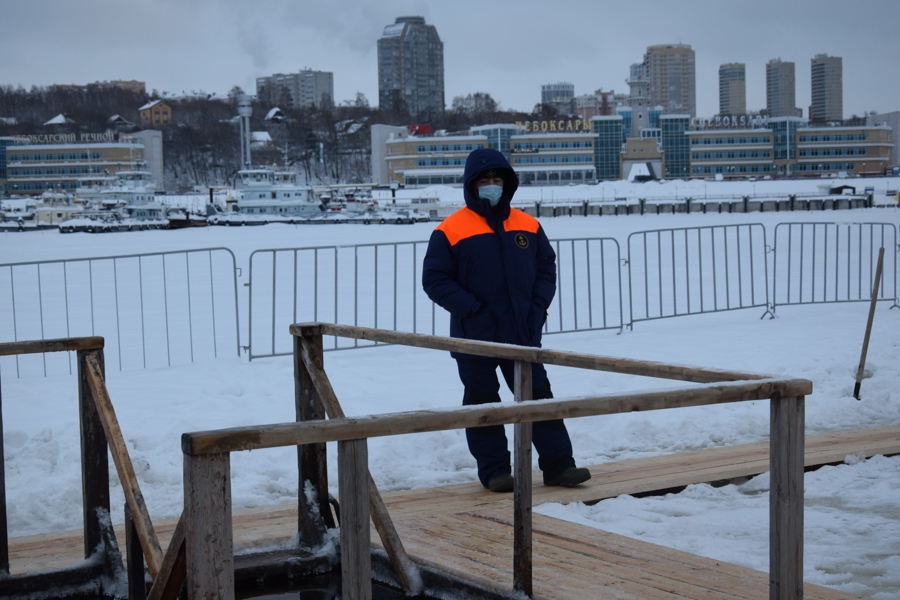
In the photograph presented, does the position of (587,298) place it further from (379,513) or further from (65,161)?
(65,161)

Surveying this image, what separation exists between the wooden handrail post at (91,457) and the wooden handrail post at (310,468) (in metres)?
0.75

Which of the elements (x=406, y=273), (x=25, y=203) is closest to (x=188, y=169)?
(x=25, y=203)

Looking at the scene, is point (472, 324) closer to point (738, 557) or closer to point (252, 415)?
point (738, 557)

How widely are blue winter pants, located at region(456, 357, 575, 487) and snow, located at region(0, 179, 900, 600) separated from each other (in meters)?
0.39

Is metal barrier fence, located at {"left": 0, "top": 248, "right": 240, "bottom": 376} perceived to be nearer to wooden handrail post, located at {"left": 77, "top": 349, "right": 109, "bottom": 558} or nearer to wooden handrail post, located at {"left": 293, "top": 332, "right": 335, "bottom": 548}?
wooden handrail post, located at {"left": 77, "top": 349, "right": 109, "bottom": 558}

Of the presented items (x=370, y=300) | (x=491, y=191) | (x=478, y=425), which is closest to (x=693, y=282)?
(x=370, y=300)

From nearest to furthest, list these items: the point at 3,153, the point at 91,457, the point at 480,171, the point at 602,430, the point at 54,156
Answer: the point at 91,457 → the point at 480,171 → the point at 602,430 → the point at 54,156 → the point at 3,153

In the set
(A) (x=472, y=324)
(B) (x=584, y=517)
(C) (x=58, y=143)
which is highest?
(C) (x=58, y=143)

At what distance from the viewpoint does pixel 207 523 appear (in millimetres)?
2287

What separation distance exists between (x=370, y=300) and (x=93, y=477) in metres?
10.8

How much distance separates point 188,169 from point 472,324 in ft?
435

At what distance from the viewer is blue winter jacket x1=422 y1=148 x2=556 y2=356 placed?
5250 mm

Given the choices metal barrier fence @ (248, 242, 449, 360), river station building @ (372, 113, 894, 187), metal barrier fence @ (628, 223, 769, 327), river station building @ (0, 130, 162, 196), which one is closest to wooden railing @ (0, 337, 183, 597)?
metal barrier fence @ (248, 242, 449, 360)

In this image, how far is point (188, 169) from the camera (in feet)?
433
